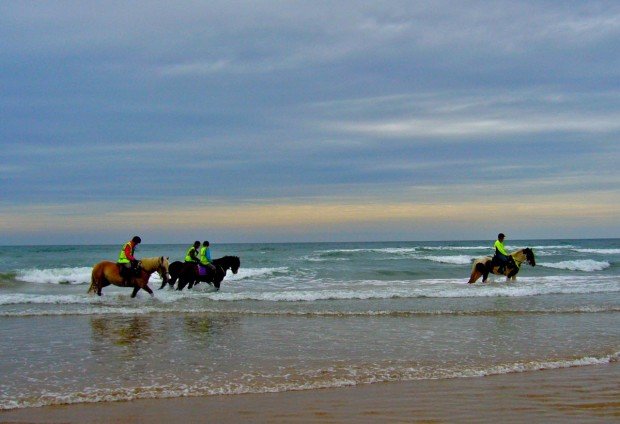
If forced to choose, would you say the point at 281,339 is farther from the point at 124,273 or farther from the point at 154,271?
the point at 154,271

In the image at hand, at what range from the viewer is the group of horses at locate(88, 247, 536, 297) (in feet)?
52.0

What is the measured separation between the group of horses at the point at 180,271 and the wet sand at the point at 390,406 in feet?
33.9

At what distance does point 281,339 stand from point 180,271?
915 cm

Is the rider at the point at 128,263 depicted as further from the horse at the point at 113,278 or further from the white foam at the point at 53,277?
the white foam at the point at 53,277

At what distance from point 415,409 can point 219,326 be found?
620cm

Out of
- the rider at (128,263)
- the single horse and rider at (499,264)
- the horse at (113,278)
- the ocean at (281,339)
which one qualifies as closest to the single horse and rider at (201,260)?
the ocean at (281,339)

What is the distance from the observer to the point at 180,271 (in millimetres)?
18062

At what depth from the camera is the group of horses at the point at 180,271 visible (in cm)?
1586

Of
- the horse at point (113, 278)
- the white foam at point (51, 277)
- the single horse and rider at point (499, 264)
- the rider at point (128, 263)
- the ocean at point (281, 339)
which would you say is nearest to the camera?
the ocean at point (281, 339)

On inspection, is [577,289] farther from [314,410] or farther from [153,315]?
[314,410]

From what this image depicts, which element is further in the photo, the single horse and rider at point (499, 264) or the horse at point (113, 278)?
the single horse and rider at point (499, 264)

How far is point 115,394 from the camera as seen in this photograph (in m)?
6.20

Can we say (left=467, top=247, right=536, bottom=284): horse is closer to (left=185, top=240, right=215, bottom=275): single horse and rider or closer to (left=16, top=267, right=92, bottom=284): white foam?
(left=185, top=240, right=215, bottom=275): single horse and rider

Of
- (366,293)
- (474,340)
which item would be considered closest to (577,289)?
(366,293)
